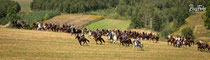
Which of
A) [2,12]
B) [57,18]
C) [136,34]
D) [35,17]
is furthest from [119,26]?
[2,12]

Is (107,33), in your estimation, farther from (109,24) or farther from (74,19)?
(74,19)

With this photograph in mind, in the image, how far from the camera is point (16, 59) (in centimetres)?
2719

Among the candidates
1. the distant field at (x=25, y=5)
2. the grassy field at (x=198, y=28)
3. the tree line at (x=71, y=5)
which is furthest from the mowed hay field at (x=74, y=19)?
the distant field at (x=25, y=5)

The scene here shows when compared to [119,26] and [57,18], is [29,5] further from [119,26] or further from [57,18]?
[119,26]

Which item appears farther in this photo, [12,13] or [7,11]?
[7,11]

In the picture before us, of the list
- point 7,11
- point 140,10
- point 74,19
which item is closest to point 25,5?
point 7,11

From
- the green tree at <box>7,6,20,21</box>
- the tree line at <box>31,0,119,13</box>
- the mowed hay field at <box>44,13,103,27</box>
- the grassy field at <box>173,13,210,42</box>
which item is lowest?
the grassy field at <box>173,13,210,42</box>

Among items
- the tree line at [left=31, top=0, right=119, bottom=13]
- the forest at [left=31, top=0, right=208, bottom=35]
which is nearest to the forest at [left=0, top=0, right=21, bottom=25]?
the tree line at [left=31, top=0, right=119, bottom=13]

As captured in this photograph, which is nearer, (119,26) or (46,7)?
(119,26)

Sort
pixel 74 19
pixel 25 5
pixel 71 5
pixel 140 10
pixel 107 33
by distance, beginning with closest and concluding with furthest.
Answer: pixel 107 33
pixel 74 19
pixel 140 10
pixel 71 5
pixel 25 5

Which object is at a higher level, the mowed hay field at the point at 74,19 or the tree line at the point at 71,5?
the tree line at the point at 71,5

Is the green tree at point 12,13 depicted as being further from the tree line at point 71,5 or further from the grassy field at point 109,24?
the grassy field at point 109,24

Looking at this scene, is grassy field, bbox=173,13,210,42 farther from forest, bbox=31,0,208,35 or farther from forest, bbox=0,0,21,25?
forest, bbox=0,0,21,25

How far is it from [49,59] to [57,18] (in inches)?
3266
